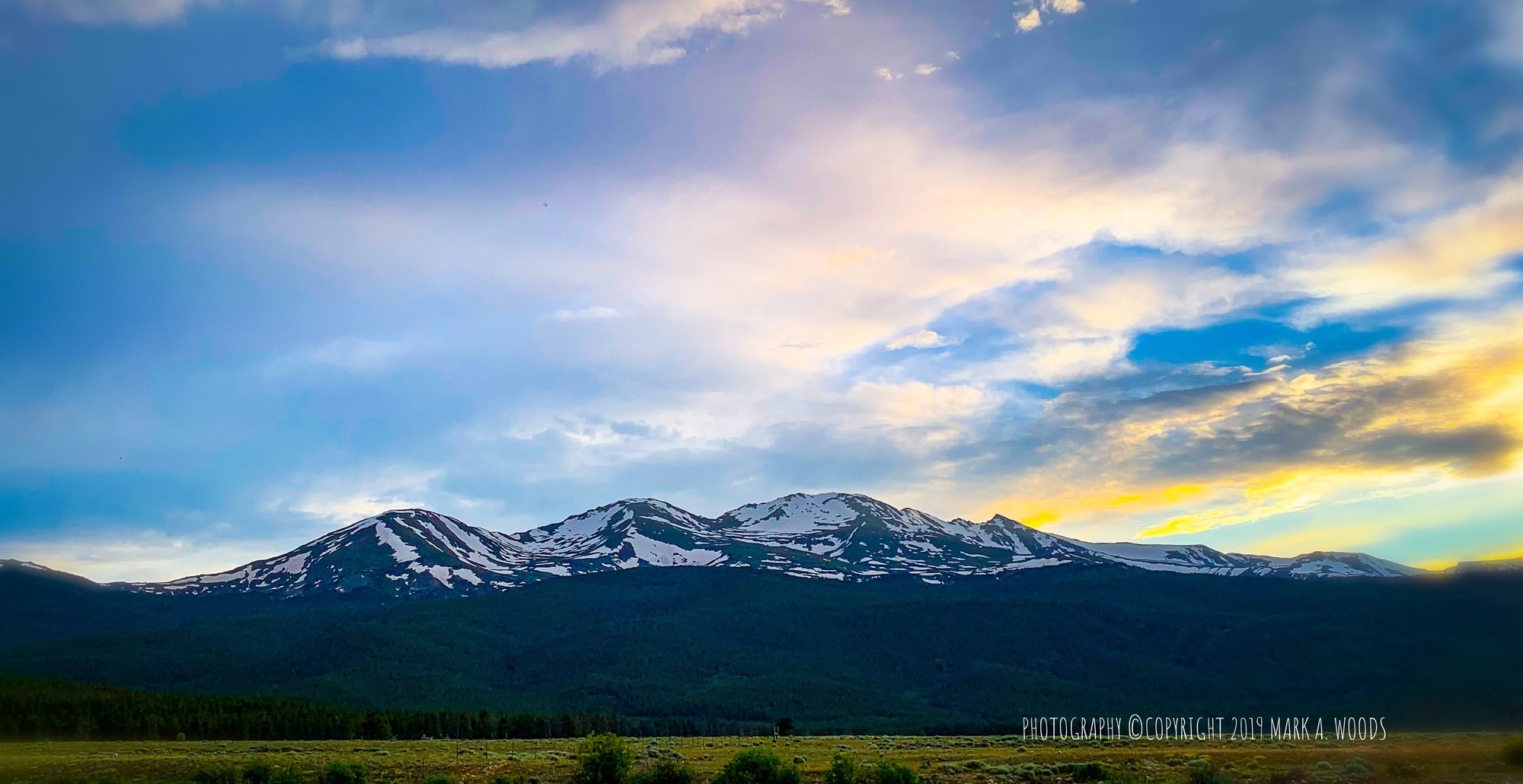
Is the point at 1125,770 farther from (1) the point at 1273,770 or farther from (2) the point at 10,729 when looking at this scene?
(2) the point at 10,729

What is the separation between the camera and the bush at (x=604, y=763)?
55.8 meters

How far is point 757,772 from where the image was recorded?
2078 inches

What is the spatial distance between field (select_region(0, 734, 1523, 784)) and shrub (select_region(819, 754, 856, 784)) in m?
4.32

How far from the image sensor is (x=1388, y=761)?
5547 centimetres

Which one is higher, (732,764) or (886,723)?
(732,764)

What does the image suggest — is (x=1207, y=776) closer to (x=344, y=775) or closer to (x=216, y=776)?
(x=344, y=775)

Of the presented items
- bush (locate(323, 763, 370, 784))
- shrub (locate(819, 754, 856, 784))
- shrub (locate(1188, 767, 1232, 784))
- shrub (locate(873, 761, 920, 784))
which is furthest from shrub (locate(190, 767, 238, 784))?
shrub (locate(1188, 767, 1232, 784))

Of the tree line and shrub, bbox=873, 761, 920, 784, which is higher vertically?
shrub, bbox=873, 761, 920, 784

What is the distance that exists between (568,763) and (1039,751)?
35849mm

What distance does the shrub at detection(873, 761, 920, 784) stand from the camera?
50.2 metres

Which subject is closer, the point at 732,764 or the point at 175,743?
the point at 732,764

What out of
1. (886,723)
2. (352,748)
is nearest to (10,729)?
(352,748)

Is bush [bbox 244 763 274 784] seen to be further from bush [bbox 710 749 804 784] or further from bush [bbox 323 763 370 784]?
bush [bbox 710 749 804 784]

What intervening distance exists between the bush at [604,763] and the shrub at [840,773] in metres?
12.1
